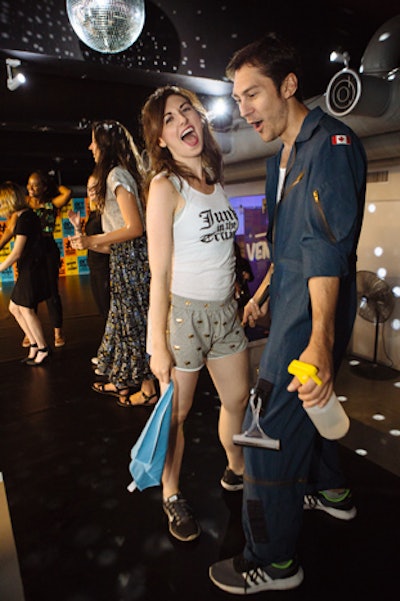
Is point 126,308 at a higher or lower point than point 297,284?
lower

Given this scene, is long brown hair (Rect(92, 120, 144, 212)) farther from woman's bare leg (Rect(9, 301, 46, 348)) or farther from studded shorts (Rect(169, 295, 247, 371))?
woman's bare leg (Rect(9, 301, 46, 348))

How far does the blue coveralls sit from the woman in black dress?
262 centimetres

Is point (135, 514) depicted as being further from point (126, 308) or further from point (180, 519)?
point (126, 308)

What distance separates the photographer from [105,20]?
2.36 metres

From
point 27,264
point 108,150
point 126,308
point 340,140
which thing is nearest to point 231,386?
point 340,140

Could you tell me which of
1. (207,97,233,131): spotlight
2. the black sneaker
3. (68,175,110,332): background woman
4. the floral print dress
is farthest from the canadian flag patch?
(207,97,233,131): spotlight

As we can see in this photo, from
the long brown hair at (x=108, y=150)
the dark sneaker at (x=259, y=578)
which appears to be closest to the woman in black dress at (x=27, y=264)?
the long brown hair at (x=108, y=150)

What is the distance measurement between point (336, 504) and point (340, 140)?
1.35m

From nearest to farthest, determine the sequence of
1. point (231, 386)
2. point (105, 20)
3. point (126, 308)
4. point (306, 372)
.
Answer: point (306, 372), point (231, 386), point (105, 20), point (126, 308)

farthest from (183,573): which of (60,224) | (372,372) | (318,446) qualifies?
(60,224)

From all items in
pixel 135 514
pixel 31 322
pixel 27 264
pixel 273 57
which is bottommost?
pixel 135 514

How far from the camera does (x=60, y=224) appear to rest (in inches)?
432

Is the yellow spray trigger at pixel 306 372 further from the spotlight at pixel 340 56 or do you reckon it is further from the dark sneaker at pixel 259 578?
the spotlight at pixel 340 56

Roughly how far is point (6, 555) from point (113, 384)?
138 cm
